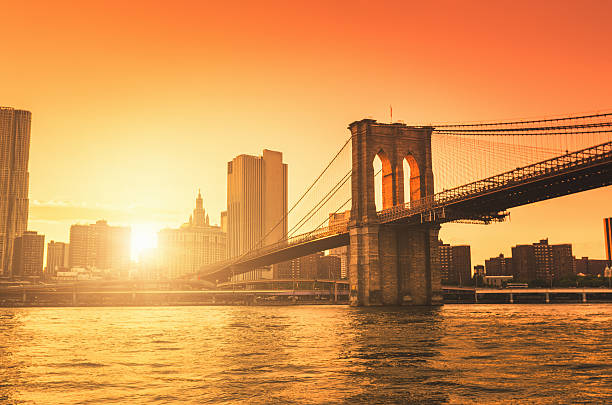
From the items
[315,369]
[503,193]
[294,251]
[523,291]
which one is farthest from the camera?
[523,291]

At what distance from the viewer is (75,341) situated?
29438 millimetres

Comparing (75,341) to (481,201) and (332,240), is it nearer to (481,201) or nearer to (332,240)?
(481,201)

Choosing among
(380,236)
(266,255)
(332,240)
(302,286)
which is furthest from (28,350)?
(302,286)

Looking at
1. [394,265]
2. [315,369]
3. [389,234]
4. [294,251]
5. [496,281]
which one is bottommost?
[315,369]

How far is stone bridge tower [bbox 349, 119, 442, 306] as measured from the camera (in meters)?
62.3

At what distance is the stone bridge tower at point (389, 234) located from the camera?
62.3 m

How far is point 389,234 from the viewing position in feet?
209

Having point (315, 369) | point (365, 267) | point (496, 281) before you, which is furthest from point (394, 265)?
point (496, 281)

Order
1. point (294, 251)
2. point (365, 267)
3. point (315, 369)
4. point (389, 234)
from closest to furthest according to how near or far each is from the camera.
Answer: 1. point (315, 369)
2. point (365, 267)
3. point (389, 234)
4. point (294, 251)

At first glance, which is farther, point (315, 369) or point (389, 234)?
point (389, 234)

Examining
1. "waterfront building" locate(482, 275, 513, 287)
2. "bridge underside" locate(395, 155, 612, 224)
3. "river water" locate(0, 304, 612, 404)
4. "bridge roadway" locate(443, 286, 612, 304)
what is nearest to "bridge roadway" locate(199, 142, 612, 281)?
"bridge underside" locate(395, 155, 612, 224)

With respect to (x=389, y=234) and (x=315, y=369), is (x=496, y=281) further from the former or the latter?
(x=315, y=369)

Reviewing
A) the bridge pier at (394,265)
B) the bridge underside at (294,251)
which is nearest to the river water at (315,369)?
the bridge pier at (394,265)

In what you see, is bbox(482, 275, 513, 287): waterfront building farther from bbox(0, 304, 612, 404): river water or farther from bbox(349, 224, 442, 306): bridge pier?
bbox(0, 304, 612, 404): river water
